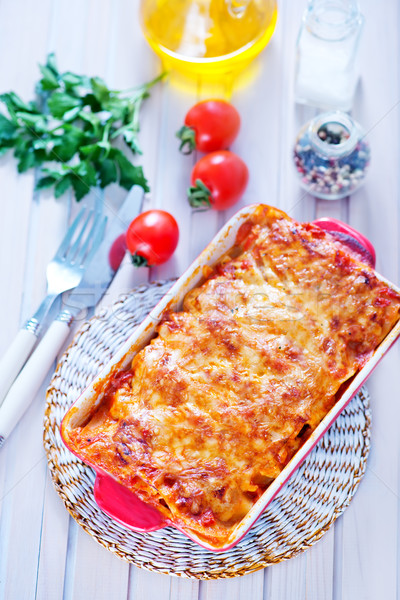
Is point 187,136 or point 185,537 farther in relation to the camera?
point 187,136

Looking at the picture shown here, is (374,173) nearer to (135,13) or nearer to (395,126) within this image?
(395,126)

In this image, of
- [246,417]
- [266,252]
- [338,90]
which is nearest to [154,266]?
[266,252]

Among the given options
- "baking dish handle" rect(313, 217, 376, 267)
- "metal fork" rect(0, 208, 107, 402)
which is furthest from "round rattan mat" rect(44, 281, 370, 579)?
"baking dish handle" rect(313, 217, 376, 267)

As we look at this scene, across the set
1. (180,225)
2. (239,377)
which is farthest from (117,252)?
(239,377)

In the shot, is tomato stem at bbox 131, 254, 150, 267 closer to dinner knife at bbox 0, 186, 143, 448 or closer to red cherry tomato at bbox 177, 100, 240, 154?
dinner knife at bbox 0, 186, 143, 448

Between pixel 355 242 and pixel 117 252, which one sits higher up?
pixel 355 242

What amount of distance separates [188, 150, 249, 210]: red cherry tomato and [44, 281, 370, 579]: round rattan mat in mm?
604

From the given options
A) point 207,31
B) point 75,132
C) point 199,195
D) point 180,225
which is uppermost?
point 207,31

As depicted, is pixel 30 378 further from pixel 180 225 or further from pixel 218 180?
pixel 218 180

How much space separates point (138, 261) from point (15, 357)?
579 millimetres

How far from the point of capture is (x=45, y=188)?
8.98 feet

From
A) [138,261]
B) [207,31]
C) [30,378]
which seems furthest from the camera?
[207,31]

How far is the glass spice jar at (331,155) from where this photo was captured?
8.12ft

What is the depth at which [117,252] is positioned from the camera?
262cm
